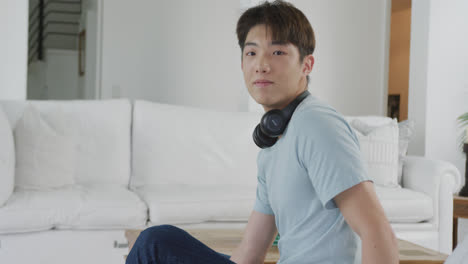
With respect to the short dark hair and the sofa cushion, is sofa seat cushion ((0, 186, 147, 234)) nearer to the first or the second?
the sofa cushion

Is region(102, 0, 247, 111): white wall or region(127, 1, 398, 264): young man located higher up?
region(102, 0, 247, 111): white wall

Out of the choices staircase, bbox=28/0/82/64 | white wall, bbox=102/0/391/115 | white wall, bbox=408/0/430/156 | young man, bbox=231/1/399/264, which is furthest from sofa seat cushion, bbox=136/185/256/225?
staircase, bbox=28/0/82/64

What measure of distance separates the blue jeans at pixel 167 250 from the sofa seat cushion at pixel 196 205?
160cm

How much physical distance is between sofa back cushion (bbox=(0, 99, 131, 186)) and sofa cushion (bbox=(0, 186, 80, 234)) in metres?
0.52

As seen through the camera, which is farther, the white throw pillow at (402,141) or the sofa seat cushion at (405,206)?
the white throw pillow at (402,141)

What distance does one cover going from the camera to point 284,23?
118 centimetres

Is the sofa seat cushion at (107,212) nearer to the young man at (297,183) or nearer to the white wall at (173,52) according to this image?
the young man at (297,183)

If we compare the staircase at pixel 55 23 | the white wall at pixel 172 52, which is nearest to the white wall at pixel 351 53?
the white wall at pixel 172 52

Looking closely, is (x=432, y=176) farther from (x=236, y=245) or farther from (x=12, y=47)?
(x=12, y=47)

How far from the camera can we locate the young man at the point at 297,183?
964 mm

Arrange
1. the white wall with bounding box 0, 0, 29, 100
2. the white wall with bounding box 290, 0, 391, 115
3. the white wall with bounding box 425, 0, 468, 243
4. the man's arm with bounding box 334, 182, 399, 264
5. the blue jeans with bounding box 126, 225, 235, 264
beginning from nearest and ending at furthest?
the man's arm with bounding box 334, 182, 399, 264 → the blue jeans with bounding box 126, 225, 235, 264 → the white wall with bounding box 0, 0, 29, 100 → the white wall with bounding box 425, 0, 468, 243 → the white wall with bounding box 290, 0, 391, 115

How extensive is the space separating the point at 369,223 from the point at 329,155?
0.47 ft

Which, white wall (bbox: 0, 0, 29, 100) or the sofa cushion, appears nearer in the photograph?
the sofa cushion

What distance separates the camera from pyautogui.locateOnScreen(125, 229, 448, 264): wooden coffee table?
1591mm
